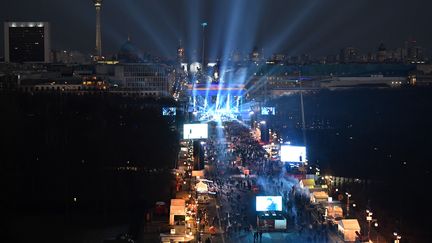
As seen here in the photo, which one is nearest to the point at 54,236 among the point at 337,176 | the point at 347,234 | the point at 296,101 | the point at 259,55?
the point at 347,234

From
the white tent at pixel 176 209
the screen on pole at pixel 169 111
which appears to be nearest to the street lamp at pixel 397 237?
the white tent at pixel 176 209

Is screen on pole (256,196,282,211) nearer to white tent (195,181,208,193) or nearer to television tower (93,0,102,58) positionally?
white tent (195,181,208,193)

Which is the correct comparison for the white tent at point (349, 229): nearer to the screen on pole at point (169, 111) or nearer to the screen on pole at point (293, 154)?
the screen on pole at point (293, 154)

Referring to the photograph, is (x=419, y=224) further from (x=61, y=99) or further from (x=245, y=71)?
(x=245, y=71)

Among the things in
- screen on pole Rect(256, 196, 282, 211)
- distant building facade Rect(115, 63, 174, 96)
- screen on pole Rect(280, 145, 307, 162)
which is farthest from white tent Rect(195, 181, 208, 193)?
distant building facade Rect(115, 63, 174, 96)

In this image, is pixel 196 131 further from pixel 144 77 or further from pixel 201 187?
pixel 144 77
